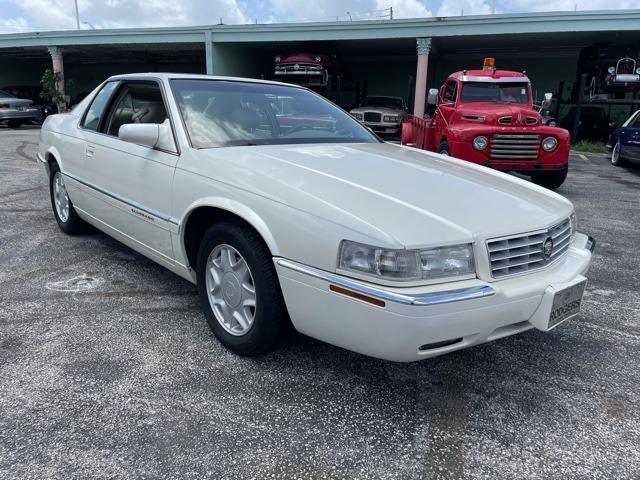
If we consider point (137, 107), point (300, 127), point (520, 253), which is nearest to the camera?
point (520, 253)

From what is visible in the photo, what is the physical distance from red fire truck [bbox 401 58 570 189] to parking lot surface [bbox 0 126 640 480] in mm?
4327

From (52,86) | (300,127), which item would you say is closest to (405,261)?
(300,127)

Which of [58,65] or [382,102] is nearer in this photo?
[382,102]

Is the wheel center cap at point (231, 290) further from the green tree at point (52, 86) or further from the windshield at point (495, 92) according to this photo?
the green tree at point (52, 86)

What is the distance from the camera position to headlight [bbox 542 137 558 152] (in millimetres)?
7461

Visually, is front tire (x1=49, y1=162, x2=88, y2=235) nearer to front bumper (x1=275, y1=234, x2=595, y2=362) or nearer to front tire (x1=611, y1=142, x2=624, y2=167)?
front bumper (x1=275, y1=234, x2=595, y2=362)

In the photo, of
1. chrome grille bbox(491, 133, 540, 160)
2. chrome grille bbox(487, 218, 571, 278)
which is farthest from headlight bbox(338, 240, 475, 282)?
chrome grille bbox(491, 133, 540, 160)

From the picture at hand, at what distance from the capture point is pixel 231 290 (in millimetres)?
2607

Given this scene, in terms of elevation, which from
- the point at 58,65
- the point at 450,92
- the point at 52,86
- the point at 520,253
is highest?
the point at 58,65

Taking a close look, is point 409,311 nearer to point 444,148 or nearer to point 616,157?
point 444,148

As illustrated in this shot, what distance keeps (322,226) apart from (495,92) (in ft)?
25.3

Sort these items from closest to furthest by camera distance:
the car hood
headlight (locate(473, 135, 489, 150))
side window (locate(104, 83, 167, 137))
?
the car hood < side window (locate(104, 83, 167, 137)) < headlight (locate(473, 135, 489, 150))

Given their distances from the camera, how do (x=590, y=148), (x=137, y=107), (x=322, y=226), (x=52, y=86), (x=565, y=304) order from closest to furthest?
(x=322, y=226) < (x=565, y=304) < (x=137, y=107) < (x=590, y=148) < (x=52, y=86)

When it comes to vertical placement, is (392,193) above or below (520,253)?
above
